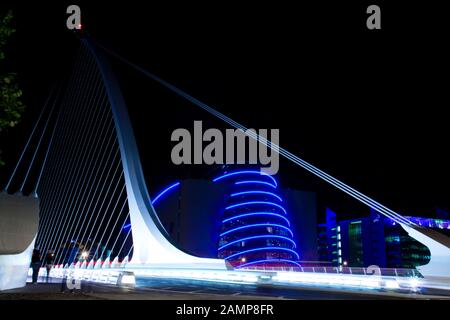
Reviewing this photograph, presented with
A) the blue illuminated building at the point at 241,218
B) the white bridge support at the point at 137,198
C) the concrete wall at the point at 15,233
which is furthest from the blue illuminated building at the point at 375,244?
the concrete wall at the point at 15,233

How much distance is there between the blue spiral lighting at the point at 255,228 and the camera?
6994 centimetres

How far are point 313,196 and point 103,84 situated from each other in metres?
69.6

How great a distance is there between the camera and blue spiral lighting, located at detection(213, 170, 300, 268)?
69.9 meters

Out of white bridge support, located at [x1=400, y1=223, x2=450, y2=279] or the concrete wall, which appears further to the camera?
the concrete wall

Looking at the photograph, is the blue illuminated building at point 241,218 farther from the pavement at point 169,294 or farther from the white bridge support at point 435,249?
the white bridge support at point 435,249

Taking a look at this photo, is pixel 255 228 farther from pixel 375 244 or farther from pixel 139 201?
pixel 375 244

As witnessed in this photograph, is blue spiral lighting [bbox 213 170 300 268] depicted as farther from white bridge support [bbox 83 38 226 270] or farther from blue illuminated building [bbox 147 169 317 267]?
white bridge support [bbox 83 38 226 270]

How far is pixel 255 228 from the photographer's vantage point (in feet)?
238

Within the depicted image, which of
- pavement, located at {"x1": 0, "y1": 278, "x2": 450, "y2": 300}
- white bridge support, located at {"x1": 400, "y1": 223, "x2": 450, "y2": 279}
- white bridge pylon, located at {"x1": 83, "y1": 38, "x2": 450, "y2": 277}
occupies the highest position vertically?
white bridge pylon, located at {"x1": 83, "y1": 38, "x2": 450, "y2": 277}

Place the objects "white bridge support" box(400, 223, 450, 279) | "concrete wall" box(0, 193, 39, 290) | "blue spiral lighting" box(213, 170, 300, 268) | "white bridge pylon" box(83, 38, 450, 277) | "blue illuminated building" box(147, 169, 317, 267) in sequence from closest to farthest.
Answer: "white bridge support" box(400, 223, 450, 279) < "concrete wall" box(0, 193, 39, 290) < "white bridge pylon" box(83, 38, 450, 277) < "blue spiral lighting" box(213, 170, 300, 268) < "blue illuminated building" box(147, 169, 317, 267)

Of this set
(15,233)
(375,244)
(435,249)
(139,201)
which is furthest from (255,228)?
(375,244)

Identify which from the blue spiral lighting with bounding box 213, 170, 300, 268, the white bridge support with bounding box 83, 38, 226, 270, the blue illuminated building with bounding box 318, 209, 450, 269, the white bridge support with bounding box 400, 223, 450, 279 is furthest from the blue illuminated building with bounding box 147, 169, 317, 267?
the white bridge support with bounding box 400, 223, 450, 279

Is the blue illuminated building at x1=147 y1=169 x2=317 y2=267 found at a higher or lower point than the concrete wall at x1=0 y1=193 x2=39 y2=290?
higher
